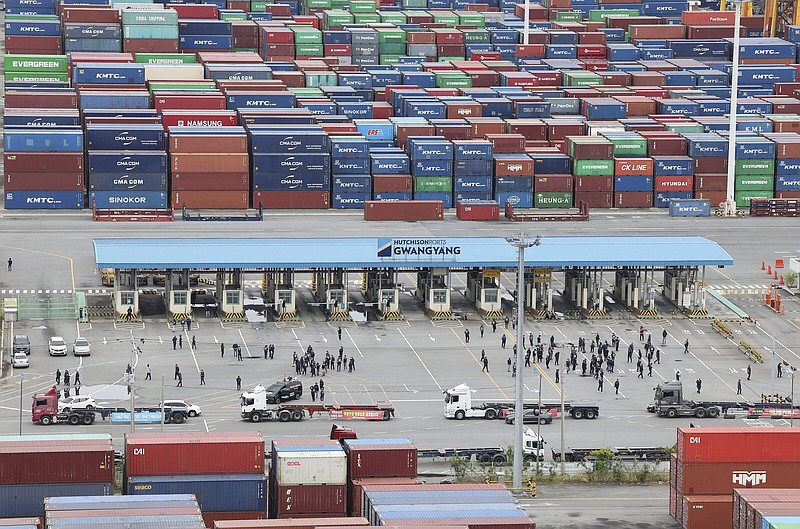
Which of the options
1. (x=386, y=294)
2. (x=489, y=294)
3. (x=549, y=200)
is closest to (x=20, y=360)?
(x=386, y=294)

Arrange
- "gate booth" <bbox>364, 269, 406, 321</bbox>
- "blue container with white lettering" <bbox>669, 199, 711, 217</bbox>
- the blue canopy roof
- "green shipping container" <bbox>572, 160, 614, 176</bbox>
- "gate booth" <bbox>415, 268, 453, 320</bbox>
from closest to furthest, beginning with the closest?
the blue canopy roof, "gate booth" <bbox>364, 269, 406, 321</bbox>, "gate booth" <bbox>415, 268, 453, 320</bbox>, "blue container with white lettering" <bbox>669, 199, 711, 217</bbox>, "green shipping container" <bbox>572, 160, 614, 176</bbox>

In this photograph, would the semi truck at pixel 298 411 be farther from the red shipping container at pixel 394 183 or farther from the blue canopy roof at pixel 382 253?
the red shipping container at pixel 394 183

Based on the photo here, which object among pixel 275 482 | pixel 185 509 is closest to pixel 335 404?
pixel 275 482

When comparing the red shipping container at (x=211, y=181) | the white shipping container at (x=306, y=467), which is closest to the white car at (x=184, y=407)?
the white shipping container at (x=306, y=467)

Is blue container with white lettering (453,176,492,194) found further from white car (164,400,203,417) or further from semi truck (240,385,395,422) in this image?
white car (164,400,203,417)

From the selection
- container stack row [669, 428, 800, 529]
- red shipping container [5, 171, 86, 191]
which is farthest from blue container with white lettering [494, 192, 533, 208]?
container stack row [669, 428, 800, 529]
